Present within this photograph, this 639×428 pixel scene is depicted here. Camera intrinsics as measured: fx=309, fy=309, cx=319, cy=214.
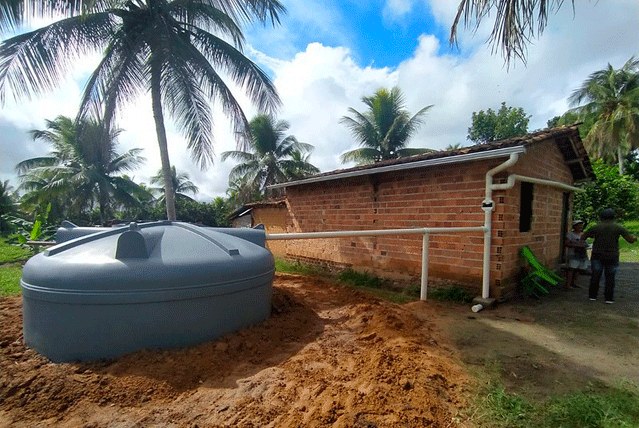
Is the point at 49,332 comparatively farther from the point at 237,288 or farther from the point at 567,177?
the point at 567,177

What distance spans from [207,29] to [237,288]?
9.79 meters

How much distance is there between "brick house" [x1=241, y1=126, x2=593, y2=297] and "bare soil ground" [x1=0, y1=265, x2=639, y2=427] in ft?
4.93

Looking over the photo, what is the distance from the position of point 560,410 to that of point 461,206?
145 inches

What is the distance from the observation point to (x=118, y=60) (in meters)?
9.04

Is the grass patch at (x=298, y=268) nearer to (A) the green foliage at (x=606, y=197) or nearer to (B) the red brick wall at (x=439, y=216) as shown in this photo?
(B) the red brick wall at (x=439, y=216)

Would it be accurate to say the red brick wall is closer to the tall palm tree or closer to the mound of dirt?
the mound of dirt

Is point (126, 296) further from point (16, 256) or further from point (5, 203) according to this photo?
point (5, 203)

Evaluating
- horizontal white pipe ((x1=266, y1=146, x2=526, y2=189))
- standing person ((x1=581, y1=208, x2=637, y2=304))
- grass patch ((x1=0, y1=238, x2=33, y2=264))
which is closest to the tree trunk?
horizontal white pipe ((x1=266, y1=146, x2=526, y2=189))

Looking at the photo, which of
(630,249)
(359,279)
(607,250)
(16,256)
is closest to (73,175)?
(16,256)

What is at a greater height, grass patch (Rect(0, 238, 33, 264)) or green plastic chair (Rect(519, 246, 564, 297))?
green plastic chair (Rect(519, 246, 564, 297))

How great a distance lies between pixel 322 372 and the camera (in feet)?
8.50

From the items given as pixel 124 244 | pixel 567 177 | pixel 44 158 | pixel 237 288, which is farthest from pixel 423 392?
pixel 44 158

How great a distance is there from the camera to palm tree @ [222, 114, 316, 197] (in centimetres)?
2200

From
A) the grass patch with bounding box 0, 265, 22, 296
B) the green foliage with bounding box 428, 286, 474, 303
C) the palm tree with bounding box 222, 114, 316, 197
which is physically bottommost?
the grass patch with bounding box 0, 265, 22, 296
